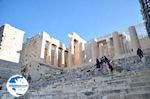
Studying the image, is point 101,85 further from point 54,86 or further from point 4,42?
point 4,42

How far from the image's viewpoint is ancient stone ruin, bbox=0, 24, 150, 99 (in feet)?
31.8

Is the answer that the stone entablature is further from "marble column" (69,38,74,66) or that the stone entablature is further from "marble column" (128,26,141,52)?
"marble column" (128,26,141,52)

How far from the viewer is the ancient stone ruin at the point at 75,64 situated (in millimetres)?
9680

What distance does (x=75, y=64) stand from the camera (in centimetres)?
3225

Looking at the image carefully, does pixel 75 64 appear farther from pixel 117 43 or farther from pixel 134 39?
pixel 134 39

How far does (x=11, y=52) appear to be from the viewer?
32188 millimetres

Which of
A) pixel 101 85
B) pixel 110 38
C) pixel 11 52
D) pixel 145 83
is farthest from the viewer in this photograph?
pixel 11 52

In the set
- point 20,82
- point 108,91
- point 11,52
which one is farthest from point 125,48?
point 20,82

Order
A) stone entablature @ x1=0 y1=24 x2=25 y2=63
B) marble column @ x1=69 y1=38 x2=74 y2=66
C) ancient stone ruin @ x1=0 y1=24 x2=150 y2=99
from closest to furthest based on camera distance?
ancient stone ruin @ x1=0 y1=24 x2=150 y2=99, stone entablature @ x1=0 y1=24 x2=25 y2=63, marble column @ x1=69 y1=38 x2=74 y2=66

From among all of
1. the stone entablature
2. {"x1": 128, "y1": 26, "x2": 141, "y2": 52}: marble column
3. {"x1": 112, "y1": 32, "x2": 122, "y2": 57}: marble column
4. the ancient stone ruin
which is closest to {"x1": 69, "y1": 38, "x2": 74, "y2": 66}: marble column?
the ancient stone ruin

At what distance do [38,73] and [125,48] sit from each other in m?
14.9

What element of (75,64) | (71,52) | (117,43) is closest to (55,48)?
(71,52)

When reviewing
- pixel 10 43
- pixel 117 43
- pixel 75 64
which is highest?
pixel 10 43

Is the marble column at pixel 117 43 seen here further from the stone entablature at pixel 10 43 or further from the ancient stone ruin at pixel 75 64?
the stone entablature at pixel 10 43
